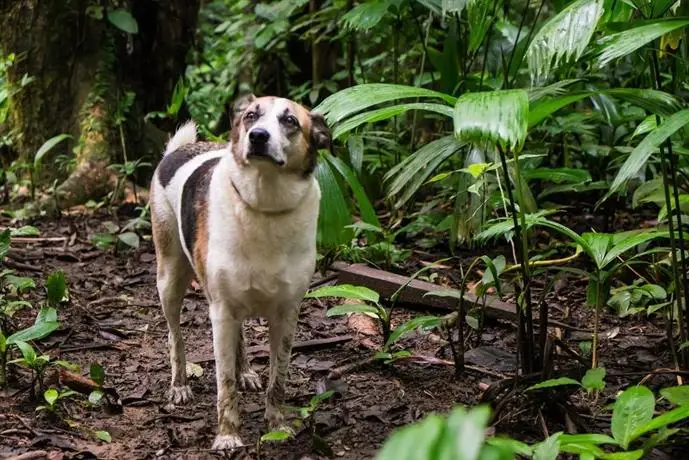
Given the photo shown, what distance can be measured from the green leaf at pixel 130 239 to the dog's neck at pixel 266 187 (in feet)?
10.1

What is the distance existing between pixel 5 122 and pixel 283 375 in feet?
18.4

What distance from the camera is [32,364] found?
3838mm

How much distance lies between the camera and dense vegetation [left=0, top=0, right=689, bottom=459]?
2932mm

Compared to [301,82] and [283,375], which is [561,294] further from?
[301,82]

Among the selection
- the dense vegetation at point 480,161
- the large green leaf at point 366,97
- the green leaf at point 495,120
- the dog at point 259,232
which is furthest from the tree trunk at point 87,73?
the green leaf at point 495,120

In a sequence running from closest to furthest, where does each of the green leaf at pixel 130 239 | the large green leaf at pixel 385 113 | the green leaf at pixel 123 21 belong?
the large green leaf at pixel 385 113 < the green leaf at pixel 130 239 < the green leaf at pixel 123 21

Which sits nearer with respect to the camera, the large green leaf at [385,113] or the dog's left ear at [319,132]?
the large green leaf at [385,113]

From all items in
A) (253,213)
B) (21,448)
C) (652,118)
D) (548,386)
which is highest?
(652,118)

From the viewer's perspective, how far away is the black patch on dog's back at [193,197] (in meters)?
3.96

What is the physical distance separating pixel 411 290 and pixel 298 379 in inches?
40.4

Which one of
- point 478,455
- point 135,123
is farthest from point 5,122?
point 478,455

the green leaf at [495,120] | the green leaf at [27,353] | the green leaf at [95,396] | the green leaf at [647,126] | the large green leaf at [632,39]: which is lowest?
the green leaf at [95,396]

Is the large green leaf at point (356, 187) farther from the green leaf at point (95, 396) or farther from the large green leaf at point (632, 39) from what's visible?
the large green leaf at point (632, 39)

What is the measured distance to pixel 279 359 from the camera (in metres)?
3.92
